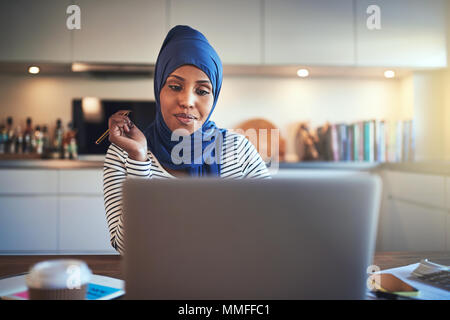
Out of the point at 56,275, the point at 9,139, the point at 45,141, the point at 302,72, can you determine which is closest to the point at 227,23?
the point at 302,72

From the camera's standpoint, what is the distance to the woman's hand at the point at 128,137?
1029mm

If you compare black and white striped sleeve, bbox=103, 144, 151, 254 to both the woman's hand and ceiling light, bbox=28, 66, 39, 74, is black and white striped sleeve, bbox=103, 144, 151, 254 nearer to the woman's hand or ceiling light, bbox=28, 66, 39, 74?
the woman's hand

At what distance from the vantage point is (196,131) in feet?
4.63

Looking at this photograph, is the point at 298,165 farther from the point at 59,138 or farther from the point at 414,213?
the point at 59,138

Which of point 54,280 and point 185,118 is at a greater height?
point 185,118

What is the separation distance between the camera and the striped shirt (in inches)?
42.0

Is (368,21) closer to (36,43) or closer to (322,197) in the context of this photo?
(36,43)

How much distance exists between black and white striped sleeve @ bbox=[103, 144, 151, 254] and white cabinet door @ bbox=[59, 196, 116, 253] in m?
1.58

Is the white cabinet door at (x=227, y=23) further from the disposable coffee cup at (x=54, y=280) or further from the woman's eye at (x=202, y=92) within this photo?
the disposable coffee cup at (x=54, y=280)

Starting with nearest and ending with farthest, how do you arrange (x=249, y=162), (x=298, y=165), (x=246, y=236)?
(x=246, y=236) → (x=249, y=162) → (x=298, y=165)

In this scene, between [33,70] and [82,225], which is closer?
[82,225]

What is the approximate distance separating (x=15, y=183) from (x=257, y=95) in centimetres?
190

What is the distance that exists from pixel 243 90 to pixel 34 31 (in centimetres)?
161

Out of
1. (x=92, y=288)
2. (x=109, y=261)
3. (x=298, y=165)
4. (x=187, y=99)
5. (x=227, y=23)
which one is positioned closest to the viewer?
(x=92, y=288)
